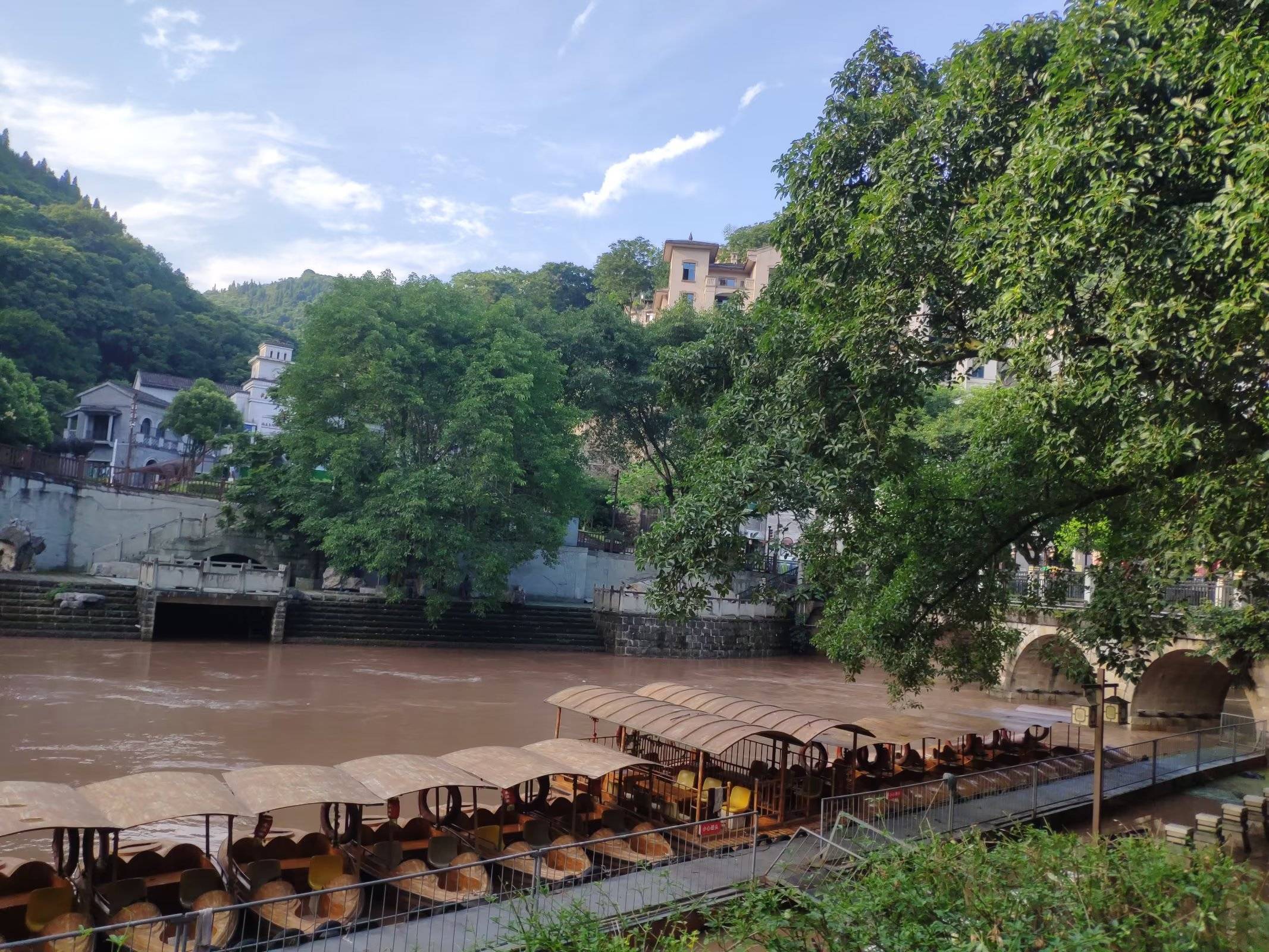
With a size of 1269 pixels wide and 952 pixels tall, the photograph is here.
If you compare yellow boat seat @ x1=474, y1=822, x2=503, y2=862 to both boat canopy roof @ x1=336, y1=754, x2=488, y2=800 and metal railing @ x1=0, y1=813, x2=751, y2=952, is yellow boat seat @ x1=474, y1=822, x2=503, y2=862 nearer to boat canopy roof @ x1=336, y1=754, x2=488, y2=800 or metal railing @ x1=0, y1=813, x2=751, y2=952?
metal railing @ x1=0, y1=813, x2=751, y2=952

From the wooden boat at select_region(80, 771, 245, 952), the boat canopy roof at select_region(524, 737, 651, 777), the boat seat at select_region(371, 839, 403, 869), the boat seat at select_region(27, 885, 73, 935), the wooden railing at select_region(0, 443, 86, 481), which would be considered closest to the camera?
the boat seat at select_region(27, 885, 73, 935)

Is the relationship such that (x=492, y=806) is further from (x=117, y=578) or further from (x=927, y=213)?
(x=117, y=578)

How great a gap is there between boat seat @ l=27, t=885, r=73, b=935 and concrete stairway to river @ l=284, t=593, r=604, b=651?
26336mm

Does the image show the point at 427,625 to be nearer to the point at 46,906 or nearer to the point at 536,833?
the point at 536,833

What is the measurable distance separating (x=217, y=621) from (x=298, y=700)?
40.4 feet

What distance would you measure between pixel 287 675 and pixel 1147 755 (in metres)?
21.9

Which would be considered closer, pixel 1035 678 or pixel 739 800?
pixel 739 800

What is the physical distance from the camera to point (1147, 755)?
19.2 metres

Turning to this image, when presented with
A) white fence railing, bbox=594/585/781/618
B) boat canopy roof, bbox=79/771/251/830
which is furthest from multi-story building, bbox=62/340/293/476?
boat canopy roof, bbox=79/771/251/830

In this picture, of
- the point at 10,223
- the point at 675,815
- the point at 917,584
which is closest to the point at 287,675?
the point at 675,815

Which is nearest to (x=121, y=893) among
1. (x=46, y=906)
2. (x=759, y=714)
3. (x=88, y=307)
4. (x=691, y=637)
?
(x=46, y=906)

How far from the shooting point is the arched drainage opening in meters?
32.8

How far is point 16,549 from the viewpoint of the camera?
32.6 metres

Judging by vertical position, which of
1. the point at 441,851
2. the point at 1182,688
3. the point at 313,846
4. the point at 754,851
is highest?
the point at 1182,688
